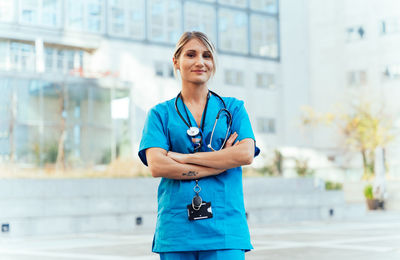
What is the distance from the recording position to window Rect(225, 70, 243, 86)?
36.2 meters

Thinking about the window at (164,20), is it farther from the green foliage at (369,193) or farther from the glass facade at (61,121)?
the green foliage at (369,193)

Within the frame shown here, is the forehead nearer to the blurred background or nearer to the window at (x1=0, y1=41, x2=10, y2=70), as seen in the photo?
the blurred background

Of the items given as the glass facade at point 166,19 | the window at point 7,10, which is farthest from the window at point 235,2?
the window at point 7,10

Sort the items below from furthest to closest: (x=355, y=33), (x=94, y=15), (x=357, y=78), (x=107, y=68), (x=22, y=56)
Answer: (x=355, y=33) < (x=357, y=78) < (x=94, y=15) < (x=107, y=68) < (x=22, y=56)

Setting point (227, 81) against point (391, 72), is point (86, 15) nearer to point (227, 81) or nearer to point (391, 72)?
point (227, 81)

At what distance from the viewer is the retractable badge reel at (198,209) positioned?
2.32 metres

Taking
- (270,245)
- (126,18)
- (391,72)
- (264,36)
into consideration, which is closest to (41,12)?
(126,18)

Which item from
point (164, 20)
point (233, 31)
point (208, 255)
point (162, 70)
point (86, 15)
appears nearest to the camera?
point (208, 255)

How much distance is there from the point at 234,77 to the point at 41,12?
11.7 m

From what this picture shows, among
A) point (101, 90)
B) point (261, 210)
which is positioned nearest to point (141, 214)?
point (261, 210)

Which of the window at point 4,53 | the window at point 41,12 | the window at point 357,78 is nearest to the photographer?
the window at point 4,53

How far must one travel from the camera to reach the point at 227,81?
36156mm

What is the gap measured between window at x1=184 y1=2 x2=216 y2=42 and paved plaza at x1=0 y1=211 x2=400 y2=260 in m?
22.0

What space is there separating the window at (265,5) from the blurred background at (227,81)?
0.24 ft
